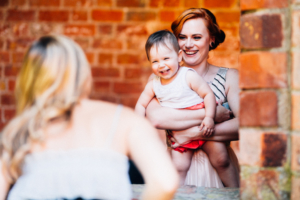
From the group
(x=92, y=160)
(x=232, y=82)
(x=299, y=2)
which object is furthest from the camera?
(x=232, y=82)

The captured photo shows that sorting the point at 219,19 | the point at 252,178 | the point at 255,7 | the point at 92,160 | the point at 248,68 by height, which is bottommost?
the point at 252,178

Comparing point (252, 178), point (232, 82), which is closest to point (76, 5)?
point (232, 82)

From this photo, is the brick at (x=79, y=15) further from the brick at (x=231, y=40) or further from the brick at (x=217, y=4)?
the brick at (x=231, y=40)

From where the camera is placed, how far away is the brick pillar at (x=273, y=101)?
3.95 ft

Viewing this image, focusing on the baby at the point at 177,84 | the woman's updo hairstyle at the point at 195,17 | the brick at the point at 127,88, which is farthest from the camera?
the brick at the point at 127,88

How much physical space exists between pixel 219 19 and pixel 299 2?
2786 millimetres

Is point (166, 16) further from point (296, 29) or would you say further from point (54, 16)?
point (296, 29)

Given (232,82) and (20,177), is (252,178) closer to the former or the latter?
(20,177)

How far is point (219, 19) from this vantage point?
12.8 ft

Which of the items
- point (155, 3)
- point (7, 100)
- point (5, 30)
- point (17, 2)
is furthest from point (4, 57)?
point (155, 3)

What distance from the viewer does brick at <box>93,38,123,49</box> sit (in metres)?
4.00

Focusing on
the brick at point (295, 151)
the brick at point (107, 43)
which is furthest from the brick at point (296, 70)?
the brick at point (107, 43)

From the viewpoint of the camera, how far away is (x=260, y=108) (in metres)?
1.22

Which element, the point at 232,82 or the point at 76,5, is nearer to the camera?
the point at 232,82
